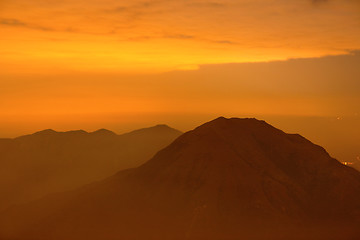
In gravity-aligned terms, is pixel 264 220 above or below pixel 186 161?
below

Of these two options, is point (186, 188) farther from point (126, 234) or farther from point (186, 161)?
point (126, 234)

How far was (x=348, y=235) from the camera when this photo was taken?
479 feet

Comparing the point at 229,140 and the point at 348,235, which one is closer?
the point at 348,235

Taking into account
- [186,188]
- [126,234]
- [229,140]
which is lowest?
[126,234]

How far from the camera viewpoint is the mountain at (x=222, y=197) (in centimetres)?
15550

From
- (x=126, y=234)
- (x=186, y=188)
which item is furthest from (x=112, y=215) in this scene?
(x=186, y=188)

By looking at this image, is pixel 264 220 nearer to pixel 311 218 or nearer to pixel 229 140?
pixel 311 218

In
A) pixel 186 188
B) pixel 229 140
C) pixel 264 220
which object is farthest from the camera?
pixel 229 140

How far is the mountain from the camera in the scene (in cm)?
15550

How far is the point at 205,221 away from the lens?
514ft

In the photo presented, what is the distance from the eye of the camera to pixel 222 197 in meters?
164

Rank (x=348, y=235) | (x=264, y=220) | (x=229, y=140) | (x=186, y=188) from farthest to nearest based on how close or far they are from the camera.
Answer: (x=229, y=140) < (x=186, y=188) < (x=264, y=220) < (x=348, y=235)

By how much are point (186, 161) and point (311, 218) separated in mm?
44245

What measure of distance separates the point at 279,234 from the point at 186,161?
138ft
